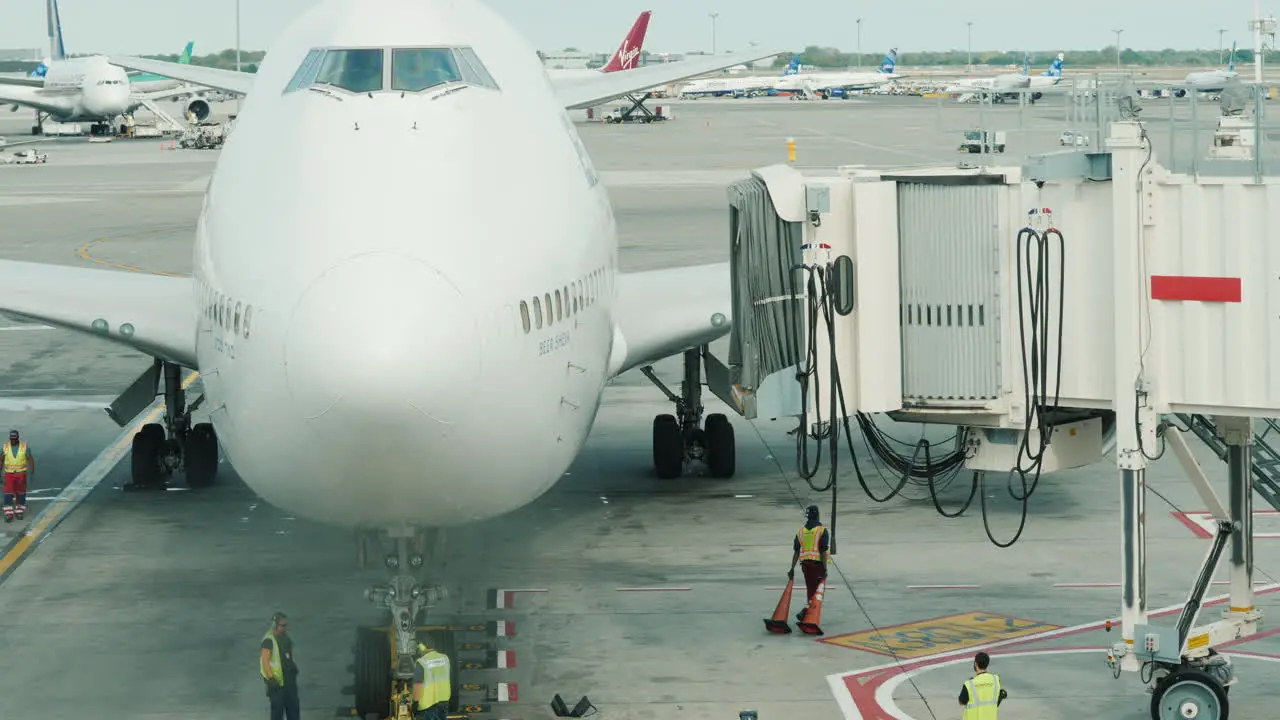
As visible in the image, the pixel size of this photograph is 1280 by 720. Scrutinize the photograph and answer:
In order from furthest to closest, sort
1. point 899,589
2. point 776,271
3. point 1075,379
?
point 899,589, point 776,271, point 1075,379

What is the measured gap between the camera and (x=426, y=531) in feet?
55.5

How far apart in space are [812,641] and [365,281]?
868 centimetres

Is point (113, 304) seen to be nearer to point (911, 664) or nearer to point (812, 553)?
point (812, 553)

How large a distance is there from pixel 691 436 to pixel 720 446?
62 centimetres

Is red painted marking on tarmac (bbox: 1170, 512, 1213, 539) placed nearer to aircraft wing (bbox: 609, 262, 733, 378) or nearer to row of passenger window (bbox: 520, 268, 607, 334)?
aircraft wing (bbox: 609, 262, 733, 378)

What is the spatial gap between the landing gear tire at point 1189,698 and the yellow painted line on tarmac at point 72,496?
49.4 feet

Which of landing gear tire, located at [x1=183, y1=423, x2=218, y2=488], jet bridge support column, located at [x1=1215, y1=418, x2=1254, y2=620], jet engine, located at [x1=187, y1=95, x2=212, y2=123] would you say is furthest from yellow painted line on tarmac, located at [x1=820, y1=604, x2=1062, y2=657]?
jet engine, located at [x1=187, y1=95, x2=212, y2=123]

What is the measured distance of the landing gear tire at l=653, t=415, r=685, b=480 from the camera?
95.0 feet

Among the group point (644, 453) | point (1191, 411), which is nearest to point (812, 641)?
point (1191, 411)

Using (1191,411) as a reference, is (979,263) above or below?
above

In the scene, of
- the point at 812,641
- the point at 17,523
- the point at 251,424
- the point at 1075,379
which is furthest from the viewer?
the point at 17,523

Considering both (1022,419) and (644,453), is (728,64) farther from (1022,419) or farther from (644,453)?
(1022,419)

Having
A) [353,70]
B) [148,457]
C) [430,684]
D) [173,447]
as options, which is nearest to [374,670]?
[430,684]

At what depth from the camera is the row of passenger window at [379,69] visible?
685 inches
